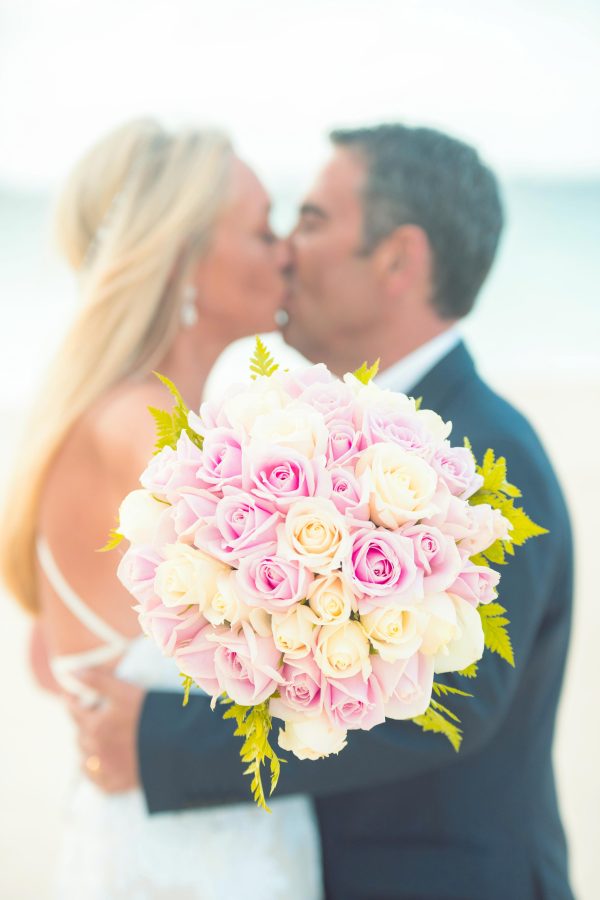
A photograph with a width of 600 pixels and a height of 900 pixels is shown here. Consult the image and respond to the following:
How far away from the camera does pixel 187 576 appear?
→ 0.75 meters

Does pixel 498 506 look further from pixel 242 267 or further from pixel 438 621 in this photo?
pixel 242 267

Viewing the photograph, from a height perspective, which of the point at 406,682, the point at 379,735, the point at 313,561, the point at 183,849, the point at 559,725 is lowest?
the point at 559,725

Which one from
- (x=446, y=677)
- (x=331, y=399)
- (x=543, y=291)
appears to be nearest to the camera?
(x=331, y=399)

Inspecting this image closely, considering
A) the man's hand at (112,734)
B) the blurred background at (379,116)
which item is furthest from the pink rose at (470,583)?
the blurred background at (379,116)

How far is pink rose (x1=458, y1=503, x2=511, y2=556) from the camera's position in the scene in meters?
0.80

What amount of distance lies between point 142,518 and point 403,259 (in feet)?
3.35

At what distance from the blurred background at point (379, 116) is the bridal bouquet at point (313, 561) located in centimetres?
156

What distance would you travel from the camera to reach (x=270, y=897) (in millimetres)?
1408

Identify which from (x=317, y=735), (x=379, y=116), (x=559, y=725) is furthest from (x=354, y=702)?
(x=559, y=725)

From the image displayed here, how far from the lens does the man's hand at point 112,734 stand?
1.44 meters

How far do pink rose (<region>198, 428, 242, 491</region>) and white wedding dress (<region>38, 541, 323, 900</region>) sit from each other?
2.35 ft

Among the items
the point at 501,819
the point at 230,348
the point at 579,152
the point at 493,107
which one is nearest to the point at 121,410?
the point at 230,348

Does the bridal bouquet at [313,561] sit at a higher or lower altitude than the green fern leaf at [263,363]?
lower

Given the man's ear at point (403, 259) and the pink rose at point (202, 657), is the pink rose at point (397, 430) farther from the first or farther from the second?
the man's ear at point (403, 259)
